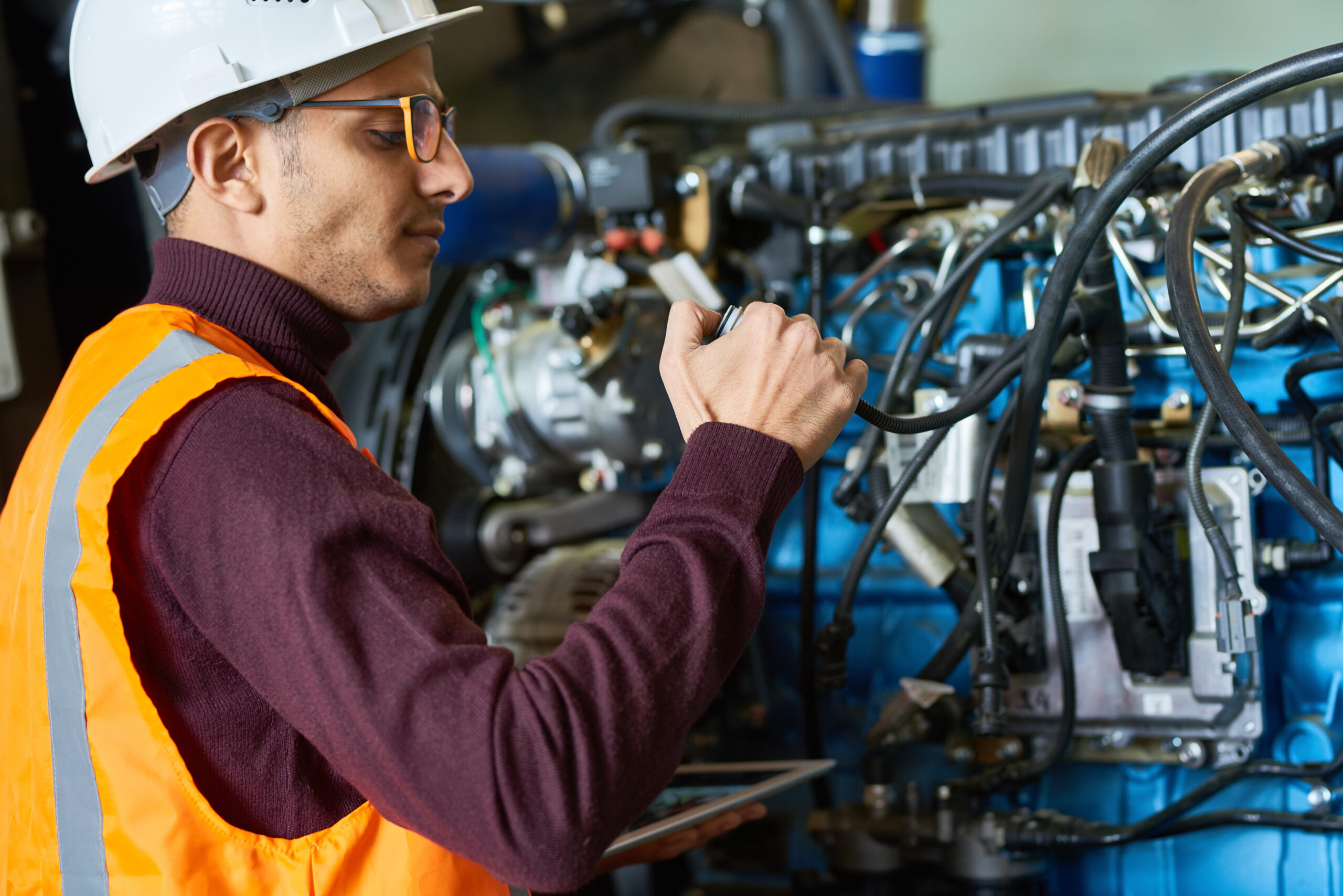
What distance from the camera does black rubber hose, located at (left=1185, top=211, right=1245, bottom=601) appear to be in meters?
1.14

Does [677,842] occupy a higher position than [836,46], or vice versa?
[836,46]

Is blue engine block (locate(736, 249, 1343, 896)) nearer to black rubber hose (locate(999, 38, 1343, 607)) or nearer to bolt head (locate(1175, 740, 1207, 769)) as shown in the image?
bolt head (locate(1175, 740, 1207, 769))

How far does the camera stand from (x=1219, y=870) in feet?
4.63

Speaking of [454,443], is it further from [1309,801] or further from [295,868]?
[1309,801]

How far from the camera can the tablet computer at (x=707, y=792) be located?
119 cm

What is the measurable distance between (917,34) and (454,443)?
6.74 feet

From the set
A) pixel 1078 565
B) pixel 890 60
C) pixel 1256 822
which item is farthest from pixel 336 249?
pixel 890 60

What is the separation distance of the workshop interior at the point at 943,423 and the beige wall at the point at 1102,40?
77.5 inches

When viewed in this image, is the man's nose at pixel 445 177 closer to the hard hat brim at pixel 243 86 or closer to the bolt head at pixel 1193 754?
the hard hat brim at pixel 243 86

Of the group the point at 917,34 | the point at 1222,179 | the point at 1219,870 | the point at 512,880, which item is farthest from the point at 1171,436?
the point at 917,34

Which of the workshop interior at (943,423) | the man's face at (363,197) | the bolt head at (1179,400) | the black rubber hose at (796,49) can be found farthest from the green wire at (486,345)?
the black rubber hose at (796,49)

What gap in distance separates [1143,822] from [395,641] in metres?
0.96

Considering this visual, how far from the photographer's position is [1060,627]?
1296 millimetres

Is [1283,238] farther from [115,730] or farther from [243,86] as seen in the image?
[115,730]
